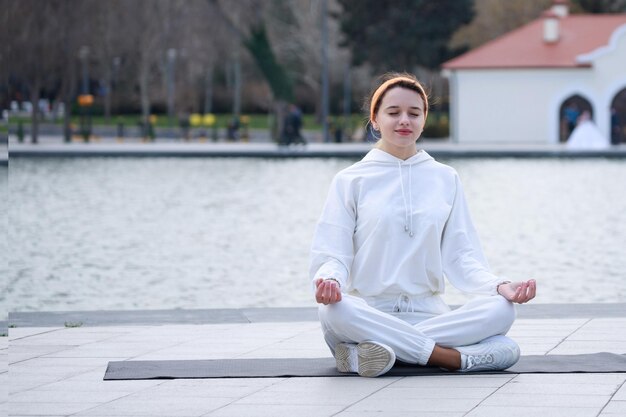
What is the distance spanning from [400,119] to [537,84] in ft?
161

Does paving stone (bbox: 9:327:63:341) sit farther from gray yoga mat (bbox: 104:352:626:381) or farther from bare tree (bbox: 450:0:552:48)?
bare tree (bbox: 450:0:552:48)

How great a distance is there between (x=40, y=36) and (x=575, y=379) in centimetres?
4550

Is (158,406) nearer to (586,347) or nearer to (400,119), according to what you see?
(400,119)

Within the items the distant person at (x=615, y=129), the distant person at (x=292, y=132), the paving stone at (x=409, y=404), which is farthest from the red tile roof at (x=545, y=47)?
the paving stone at (x=409, y=404)

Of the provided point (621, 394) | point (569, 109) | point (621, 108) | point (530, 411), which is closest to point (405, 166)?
point (621, 394)

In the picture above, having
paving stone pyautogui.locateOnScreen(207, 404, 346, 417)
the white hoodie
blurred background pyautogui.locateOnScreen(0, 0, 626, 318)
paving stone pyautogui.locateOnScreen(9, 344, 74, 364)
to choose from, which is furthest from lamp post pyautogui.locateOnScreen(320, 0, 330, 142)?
paving stone pyautogui.locateOnScreen(207, 404, 346, 417)

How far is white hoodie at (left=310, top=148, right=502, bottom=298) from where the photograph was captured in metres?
7.13

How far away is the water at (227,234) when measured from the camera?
13.8m

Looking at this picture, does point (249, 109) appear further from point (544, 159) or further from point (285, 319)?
point (285, 319)

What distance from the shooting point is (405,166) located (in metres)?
7.32

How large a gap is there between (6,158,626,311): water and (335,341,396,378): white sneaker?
3.50 metres

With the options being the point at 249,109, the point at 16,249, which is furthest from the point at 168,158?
the point at 249,109

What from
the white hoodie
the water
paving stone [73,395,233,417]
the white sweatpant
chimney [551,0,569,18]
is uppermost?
chimney [551,0,569,18]

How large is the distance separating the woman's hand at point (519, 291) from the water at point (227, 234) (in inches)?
160
